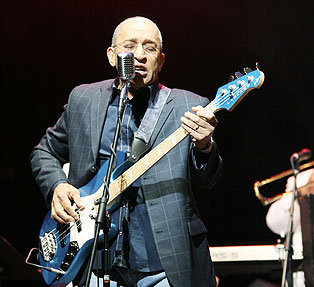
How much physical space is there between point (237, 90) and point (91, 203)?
0.89 meters

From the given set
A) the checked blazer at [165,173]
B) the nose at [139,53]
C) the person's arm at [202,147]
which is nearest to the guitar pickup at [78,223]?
the checked blazer at [165,173]

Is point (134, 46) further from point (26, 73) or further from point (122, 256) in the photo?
point (26, 73)

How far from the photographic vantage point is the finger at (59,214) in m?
2.68

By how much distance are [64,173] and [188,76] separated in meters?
2.11

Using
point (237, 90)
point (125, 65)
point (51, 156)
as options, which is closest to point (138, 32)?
point (125, 65)

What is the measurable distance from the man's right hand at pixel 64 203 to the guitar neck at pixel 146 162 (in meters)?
0.19

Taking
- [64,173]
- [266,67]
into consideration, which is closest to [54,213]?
[64,173]

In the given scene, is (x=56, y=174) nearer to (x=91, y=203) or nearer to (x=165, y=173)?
(x=91, y=203)

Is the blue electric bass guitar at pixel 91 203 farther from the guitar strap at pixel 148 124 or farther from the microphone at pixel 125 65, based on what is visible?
the microphone at pixel 125 65

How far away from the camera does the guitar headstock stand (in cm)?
243

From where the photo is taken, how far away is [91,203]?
2.68 meters

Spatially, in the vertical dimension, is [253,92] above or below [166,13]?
below

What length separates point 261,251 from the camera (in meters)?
3.78

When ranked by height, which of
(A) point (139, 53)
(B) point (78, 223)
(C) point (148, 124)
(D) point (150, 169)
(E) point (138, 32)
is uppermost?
(E) point (138, 32)
